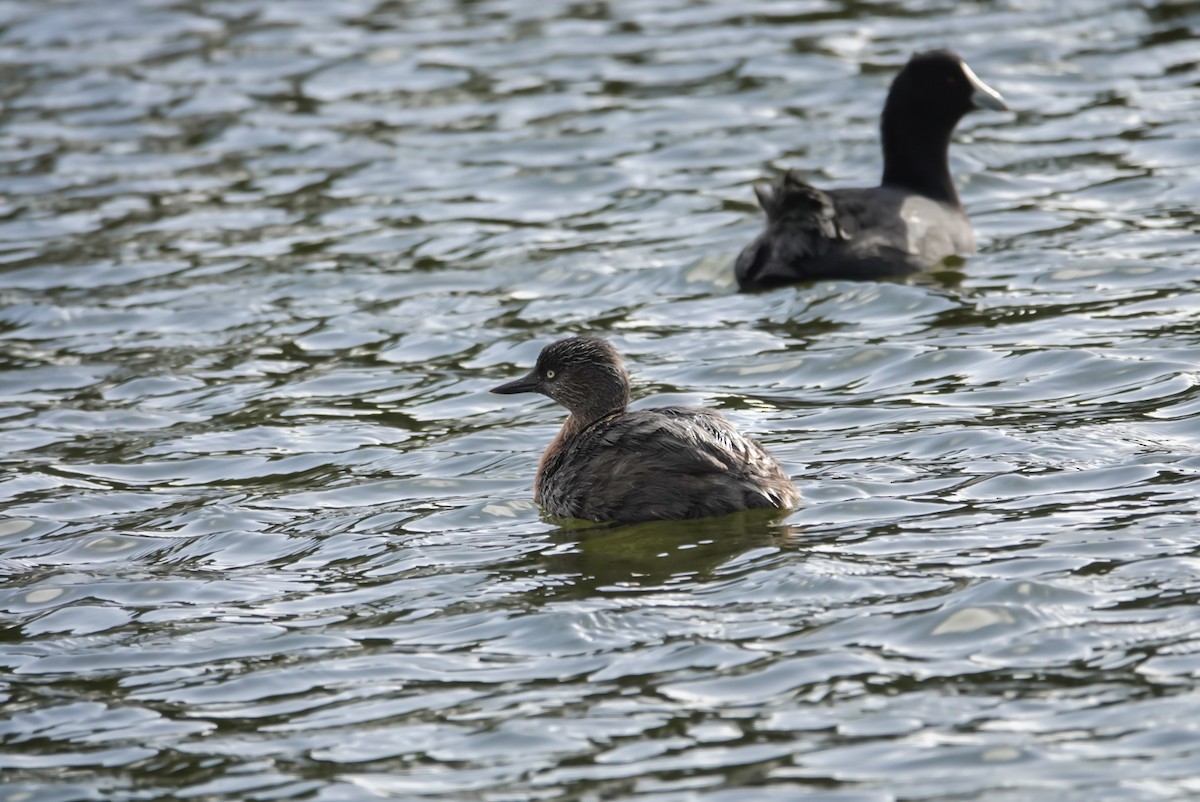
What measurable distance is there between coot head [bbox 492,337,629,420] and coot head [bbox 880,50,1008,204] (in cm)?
488

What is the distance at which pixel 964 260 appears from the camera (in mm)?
13242

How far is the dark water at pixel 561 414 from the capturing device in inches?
255

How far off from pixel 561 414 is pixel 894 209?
3481 mm

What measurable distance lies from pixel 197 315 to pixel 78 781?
7.30m

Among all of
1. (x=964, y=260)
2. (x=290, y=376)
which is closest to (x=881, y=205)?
(x=964, y=260)

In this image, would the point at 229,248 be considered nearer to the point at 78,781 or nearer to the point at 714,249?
the point at 714,249

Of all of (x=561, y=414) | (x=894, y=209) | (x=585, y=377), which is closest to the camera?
(x=585, y=377)

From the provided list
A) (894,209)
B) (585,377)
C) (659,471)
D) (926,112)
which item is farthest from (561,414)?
(926,112)

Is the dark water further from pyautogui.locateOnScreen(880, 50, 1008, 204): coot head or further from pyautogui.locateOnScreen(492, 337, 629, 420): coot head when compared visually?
pyautogui.locateOnScreen(880, 50, 1008, 204): coot head

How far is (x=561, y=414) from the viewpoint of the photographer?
1112 centimetres

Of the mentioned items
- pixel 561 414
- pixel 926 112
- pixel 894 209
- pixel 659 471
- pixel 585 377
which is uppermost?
pixel 926 112

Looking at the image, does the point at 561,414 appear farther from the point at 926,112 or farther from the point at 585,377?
the point at 926,112

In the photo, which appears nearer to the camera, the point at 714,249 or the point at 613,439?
the point at 613,439

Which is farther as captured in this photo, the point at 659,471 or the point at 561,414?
the point at 561,414
